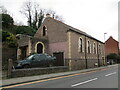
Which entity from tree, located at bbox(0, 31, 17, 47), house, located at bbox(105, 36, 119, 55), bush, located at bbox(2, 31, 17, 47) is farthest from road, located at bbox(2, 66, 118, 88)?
house, located at bbox(105, 36, 119, 55)

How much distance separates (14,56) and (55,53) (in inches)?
295

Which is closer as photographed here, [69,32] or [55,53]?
[69,32]

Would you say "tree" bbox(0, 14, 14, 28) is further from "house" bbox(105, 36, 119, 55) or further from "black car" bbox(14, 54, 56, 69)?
"house" bbox(105, 36, 119, 55)

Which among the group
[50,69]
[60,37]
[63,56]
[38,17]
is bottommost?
[50,69]

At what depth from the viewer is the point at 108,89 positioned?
6734 mm

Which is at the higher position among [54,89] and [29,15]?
[29,15]

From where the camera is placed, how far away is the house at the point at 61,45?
2020 cm

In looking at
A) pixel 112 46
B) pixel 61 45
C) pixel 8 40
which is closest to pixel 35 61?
pixel 61 45

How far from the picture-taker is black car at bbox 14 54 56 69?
14.0 metres

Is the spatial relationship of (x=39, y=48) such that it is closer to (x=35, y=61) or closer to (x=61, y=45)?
(x=61, y=45)

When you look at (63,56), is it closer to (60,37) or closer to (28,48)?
(60,37)

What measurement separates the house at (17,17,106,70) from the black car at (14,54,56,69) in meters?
3.75

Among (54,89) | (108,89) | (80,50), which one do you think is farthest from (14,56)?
(108,89)

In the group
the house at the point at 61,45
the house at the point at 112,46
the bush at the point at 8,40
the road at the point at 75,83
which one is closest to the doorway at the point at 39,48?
the house at the point at 61,45
